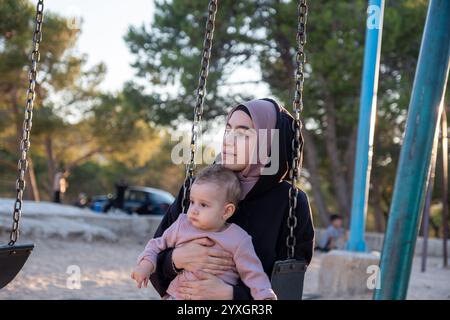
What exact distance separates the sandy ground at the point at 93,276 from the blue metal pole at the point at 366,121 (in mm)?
845

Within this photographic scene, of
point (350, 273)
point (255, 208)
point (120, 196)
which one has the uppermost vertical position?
point (255, 208)

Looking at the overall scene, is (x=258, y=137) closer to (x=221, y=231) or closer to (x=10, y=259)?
(x=221, y=231)

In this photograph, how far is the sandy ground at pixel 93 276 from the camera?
21.5ft

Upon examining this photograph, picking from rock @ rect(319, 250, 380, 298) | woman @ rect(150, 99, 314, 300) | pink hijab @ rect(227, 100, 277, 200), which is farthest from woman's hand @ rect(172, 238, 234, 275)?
rock @ rect(319, 250, 380, 298)

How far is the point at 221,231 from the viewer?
2195 mm

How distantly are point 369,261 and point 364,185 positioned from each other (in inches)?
33.1

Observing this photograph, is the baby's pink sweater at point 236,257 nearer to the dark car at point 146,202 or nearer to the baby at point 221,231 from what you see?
the baby at point 221,231

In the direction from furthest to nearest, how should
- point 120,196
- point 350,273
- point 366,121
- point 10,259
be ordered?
point 120,196 < point 366,121 < point 350,273 < point 10,259

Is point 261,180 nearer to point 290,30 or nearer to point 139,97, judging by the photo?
point 290,30

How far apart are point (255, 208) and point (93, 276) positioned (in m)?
6.04

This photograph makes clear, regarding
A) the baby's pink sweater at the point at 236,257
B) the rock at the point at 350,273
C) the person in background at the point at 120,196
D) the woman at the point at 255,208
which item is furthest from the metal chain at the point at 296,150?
the person in background at the point at 120,196

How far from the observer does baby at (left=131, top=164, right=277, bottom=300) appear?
2.15m

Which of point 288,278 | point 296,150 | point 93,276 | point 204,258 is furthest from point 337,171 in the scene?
point 204,258
